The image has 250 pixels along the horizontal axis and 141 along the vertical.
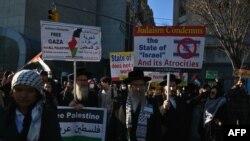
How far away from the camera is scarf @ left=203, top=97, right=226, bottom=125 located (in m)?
9.25

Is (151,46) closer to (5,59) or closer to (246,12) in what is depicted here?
(246,12)

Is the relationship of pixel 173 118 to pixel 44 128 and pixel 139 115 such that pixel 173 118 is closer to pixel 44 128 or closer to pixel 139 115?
pixel 139 115

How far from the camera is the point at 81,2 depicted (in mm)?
54375

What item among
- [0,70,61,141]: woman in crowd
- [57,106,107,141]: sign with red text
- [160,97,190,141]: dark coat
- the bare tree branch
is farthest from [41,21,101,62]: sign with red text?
the bare tree branch

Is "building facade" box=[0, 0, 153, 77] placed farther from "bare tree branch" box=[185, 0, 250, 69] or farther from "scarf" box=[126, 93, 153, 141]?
"scarf" box=[126, 93, 153, 141]

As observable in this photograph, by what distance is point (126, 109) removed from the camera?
628 centimetres

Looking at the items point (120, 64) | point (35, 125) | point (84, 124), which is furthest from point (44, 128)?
point (120, 64)

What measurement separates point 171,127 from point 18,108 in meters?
4.35

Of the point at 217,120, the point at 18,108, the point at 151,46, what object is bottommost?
the point at 217,120

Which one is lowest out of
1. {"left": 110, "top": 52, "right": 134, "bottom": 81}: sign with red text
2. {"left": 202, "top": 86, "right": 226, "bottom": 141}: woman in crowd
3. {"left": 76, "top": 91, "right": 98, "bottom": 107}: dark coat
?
{"left": 202, "top": 86, "right": 226, "bottom": 141}: woman in crowd

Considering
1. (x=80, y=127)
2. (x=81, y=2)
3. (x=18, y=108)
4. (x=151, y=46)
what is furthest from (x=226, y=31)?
(x=81, y=2)

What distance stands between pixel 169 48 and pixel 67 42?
1.58m

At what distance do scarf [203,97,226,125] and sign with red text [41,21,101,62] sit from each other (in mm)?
2432

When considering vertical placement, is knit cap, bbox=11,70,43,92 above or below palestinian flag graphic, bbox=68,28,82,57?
below
